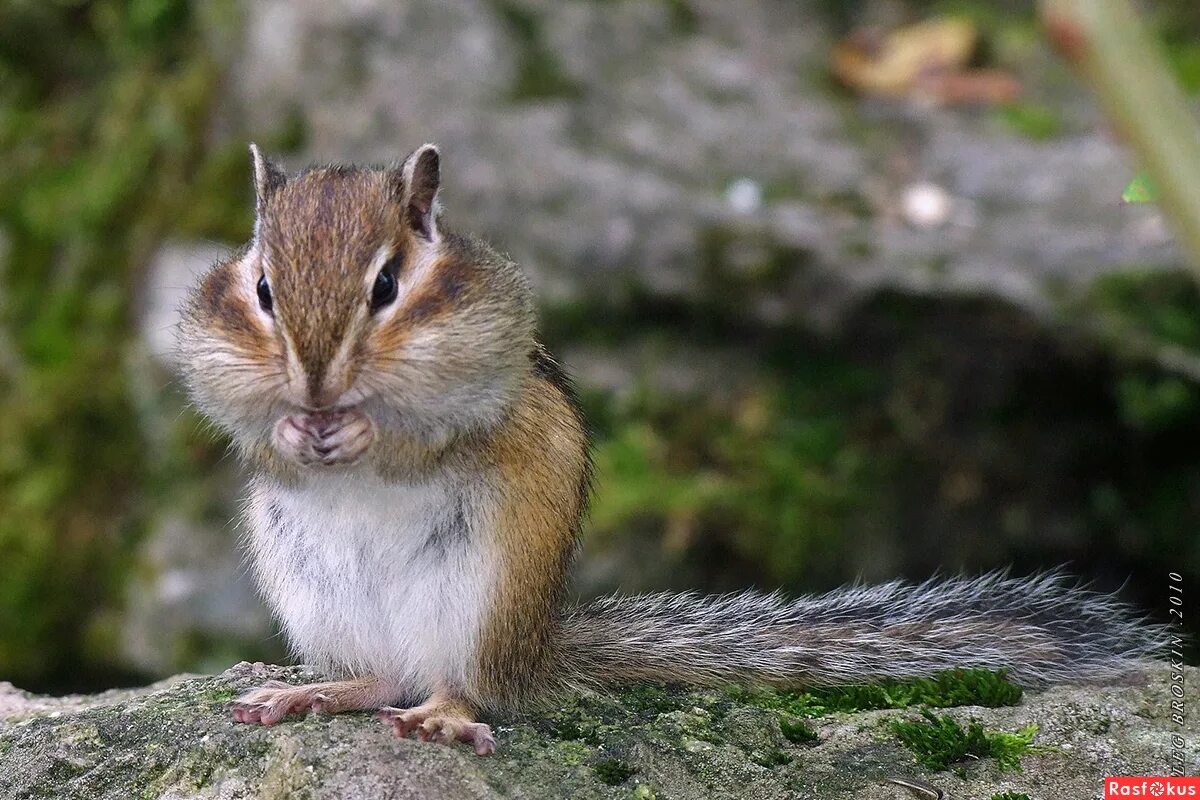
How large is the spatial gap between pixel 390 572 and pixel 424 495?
0.64ft

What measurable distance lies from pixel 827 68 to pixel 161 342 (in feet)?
11.9

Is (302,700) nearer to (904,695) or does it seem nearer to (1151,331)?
(904,695)

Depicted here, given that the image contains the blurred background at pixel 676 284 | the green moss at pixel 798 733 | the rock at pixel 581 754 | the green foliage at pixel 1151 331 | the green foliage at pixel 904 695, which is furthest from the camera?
the blurred background at pixel 676 284

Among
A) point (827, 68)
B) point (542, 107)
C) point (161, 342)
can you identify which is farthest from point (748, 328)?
point (161, 342)

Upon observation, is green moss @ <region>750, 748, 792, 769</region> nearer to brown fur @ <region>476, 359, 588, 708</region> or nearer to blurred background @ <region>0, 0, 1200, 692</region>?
brown fur @ <region>476, 359, 588, 708</region>

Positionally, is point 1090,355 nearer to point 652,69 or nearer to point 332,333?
point 652,69

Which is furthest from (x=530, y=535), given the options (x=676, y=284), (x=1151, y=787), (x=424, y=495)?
(x=676, y=284)

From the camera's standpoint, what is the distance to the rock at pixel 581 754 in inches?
108

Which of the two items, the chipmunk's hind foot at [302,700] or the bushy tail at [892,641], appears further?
the bushy tail at [892,641]

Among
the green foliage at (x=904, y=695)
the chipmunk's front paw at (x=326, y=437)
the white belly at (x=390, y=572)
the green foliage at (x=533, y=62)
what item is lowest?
the green foliage at (x=904, y=695)

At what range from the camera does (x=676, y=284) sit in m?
5.69

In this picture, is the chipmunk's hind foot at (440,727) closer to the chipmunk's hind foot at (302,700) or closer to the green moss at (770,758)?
the chipmunk's hind foot at (302,700)

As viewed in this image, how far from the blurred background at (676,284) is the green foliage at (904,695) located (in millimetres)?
2144

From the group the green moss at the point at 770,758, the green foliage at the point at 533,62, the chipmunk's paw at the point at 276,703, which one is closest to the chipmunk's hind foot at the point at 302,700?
the chipmunk's paw at the point at 276,703
